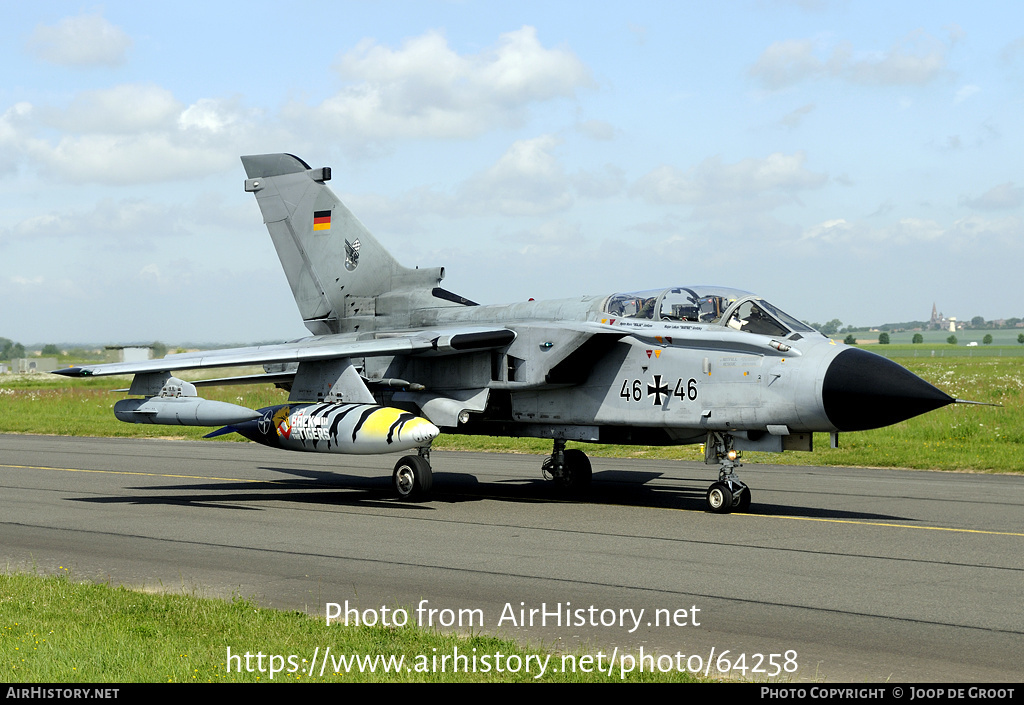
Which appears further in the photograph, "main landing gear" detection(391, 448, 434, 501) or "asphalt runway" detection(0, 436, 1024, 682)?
"main landing gear" detection(391, 448, 434, 501)

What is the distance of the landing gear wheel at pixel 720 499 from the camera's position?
509 inches

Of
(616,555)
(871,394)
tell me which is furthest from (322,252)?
(871,394)

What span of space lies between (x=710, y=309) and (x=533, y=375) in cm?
268

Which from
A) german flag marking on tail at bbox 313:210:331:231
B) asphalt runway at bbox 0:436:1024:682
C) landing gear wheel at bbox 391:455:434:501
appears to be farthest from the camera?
german flag marking on tail at bbox 313:210:331:231

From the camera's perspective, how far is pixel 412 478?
575 inches

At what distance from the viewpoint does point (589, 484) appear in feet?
52.7

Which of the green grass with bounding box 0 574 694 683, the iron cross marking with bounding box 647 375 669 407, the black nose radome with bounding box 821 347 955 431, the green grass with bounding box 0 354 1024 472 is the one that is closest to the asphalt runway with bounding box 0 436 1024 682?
the green grass with bounding box 0 574 694 683

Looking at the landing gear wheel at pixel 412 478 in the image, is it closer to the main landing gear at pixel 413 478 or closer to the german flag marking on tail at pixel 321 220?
the main landing gear at pixel 413 478

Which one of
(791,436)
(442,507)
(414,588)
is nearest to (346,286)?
(442,507)

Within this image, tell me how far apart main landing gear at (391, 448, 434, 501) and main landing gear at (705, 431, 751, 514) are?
4.01m

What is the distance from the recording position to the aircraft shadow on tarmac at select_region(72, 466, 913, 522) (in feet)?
46.0

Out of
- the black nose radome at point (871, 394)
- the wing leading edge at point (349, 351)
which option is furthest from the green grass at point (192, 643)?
the wing leading edge at point (349, 351)

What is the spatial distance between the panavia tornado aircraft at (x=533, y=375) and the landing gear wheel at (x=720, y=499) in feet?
0.07

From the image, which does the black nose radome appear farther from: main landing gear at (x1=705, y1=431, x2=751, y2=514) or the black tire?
the black tire
